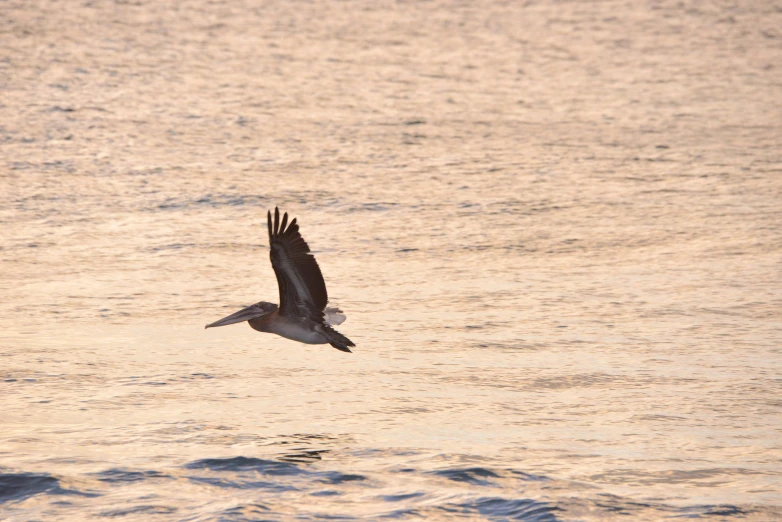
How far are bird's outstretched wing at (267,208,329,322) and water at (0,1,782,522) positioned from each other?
0.53m

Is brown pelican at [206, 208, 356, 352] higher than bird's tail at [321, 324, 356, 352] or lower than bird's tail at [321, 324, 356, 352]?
higher

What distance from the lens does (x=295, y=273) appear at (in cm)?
745

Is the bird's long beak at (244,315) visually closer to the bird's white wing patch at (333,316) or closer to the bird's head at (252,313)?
the bird's head at (252,313)

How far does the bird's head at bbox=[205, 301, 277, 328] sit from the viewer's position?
7.99 meters

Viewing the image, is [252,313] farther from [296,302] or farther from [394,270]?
[394,270]

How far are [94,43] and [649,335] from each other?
406 inches

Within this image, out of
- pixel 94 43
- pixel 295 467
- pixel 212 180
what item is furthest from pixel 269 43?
pixel 295 467

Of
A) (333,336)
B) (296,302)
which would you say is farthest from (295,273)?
(333,336)

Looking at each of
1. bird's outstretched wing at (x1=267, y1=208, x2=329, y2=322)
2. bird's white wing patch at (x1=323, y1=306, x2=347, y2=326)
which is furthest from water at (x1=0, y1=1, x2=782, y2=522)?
bird's outstretched wing at (x1=267, y1=208, x2=329, y2=322)

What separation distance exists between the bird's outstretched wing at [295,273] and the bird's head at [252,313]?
331 mm

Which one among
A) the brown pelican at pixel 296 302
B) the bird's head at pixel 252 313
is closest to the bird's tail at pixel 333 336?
the brown pelican at pixel 296 302

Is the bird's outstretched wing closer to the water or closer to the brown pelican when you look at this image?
the brown pelican

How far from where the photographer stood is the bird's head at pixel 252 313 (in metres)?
7.99

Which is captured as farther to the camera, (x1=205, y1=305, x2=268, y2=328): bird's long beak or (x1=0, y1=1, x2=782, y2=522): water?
(x1=205, y1=305, x2=268, y2=328): bird's long beak
